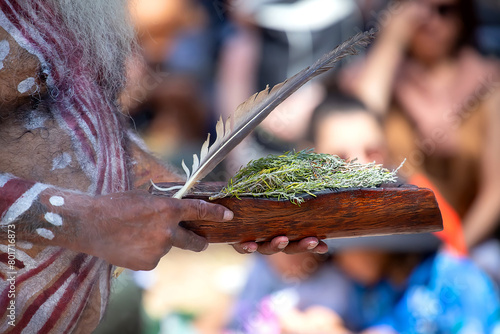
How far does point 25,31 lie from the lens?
134 centimetres

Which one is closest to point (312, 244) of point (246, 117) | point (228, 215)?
point (228, 215)

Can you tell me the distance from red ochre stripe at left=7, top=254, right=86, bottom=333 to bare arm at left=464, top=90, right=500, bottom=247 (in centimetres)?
265

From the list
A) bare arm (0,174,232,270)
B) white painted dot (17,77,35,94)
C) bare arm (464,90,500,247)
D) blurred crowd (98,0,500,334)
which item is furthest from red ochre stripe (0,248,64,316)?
bare arm (464,90,500,247)

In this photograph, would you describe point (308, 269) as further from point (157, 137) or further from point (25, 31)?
point (25, 31)

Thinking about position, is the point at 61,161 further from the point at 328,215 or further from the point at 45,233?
the point at 328,215

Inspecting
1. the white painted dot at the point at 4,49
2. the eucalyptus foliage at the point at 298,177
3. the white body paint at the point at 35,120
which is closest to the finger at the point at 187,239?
the eucalyptus foliage at the point at 298,177

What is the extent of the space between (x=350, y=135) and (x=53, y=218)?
7.66ft

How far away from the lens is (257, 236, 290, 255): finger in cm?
149

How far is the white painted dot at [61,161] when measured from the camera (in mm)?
1413

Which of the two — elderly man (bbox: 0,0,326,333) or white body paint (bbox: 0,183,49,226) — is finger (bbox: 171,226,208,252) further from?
white body paint (bbox: 0,183,49,226)

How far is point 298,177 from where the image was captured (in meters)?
1.53

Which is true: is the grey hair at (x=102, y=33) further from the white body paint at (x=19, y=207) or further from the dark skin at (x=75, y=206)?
the white body paint at (x=19, y=207)

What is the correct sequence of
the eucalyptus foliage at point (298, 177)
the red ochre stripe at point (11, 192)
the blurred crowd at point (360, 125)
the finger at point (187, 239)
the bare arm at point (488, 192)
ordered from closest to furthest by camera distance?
1. the red ochre stripe at point (11, 192)
2. the finger at point (187, 239)
3. the eucalyptus foliage at point (298, 177)
4. the blurred crowd at point (360, 125)
5. the bare arm at point (488, 192)

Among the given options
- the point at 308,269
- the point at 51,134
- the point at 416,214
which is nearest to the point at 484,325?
the point at 308,269
